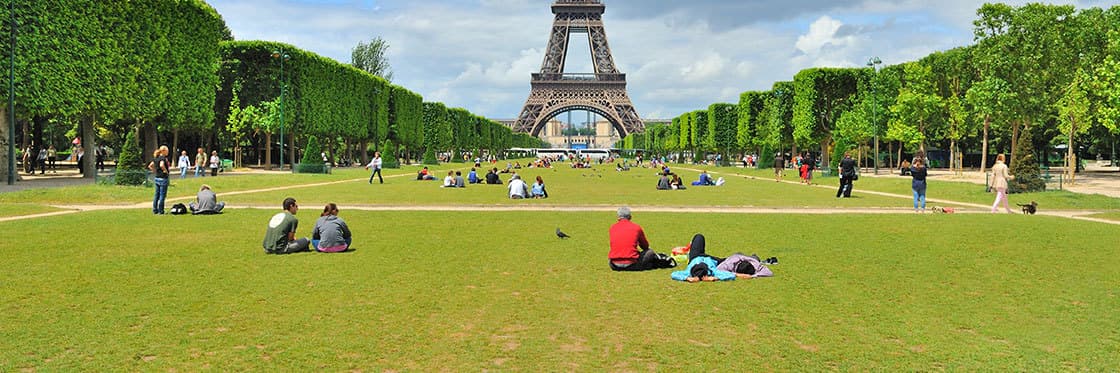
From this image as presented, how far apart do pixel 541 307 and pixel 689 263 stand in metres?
2.84

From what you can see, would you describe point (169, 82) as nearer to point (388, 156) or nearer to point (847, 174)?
point (388, 156)

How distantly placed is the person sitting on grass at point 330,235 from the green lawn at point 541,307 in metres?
0.38

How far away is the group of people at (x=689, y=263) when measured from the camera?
33.3ft

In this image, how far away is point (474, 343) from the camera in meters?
6.72

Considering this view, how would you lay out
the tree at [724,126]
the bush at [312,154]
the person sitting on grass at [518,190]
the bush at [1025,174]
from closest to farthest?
the person sitting on grass at [518,190]
the bush at [1025,174]
the bush at [312,154]
the tree at [724,126]

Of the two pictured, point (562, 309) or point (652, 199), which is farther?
point (652, 199)

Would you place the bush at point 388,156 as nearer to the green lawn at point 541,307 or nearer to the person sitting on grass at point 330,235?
the green lawn at point 541,307

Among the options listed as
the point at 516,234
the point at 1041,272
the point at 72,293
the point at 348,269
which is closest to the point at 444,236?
the point at 516,234

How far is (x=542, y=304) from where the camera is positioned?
8.42 metres

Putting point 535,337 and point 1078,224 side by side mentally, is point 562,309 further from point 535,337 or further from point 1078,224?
point 1078,224

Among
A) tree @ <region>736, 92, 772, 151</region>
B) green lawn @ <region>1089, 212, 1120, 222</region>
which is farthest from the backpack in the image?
tree @ <region>736, 92, 772, 151</region>

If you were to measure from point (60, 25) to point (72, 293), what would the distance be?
2828 centimetres

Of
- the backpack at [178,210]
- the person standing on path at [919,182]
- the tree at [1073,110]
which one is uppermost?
the tree at [1073,110]

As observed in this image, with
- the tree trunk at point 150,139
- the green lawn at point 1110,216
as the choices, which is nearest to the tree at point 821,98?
the green lawn at point 1110,216
